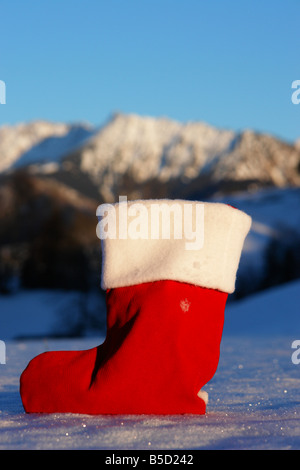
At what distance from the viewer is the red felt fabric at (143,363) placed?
109 inches

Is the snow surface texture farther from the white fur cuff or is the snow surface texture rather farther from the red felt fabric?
the white fur cuff

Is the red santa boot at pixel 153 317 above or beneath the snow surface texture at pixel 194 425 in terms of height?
above

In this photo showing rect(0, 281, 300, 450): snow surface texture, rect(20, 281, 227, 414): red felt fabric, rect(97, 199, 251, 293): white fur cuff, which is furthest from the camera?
rect(97, 199, 251, 293): white fur cuff

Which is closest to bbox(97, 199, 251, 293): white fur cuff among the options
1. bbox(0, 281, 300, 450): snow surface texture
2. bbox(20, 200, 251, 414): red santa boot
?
bbox(20, 200, 251, 414): red santa boot

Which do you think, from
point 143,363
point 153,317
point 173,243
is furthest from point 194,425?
point 173,243

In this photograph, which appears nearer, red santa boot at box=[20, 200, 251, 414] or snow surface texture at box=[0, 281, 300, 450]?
snow surface texture at box=[0, 281, 300, 450]

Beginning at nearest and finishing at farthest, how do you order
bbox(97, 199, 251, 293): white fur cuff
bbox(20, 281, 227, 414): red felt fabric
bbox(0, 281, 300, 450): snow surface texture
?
bbox(0, 281, 300, 450): snow surface texture, bbox(20, 281, 227, 414): red felt fabric, bbox(97, 199, 251, 293): white fur cuff

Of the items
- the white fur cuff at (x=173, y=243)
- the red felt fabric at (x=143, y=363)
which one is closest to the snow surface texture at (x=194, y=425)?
the red felt fabric at (x=143, y=363)

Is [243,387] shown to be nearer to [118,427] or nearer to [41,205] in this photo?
[118,427]

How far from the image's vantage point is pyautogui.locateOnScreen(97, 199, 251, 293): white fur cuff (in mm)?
2910

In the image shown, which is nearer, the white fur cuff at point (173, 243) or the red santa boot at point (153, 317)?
the red santa boot at point (153, 317)

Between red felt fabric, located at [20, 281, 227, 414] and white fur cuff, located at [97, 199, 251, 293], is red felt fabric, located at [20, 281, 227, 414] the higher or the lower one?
the lower one

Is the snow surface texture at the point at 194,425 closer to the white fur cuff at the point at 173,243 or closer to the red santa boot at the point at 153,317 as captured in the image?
the red santa boot at the point at 153,317

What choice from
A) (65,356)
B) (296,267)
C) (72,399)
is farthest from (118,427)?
(296,267)
